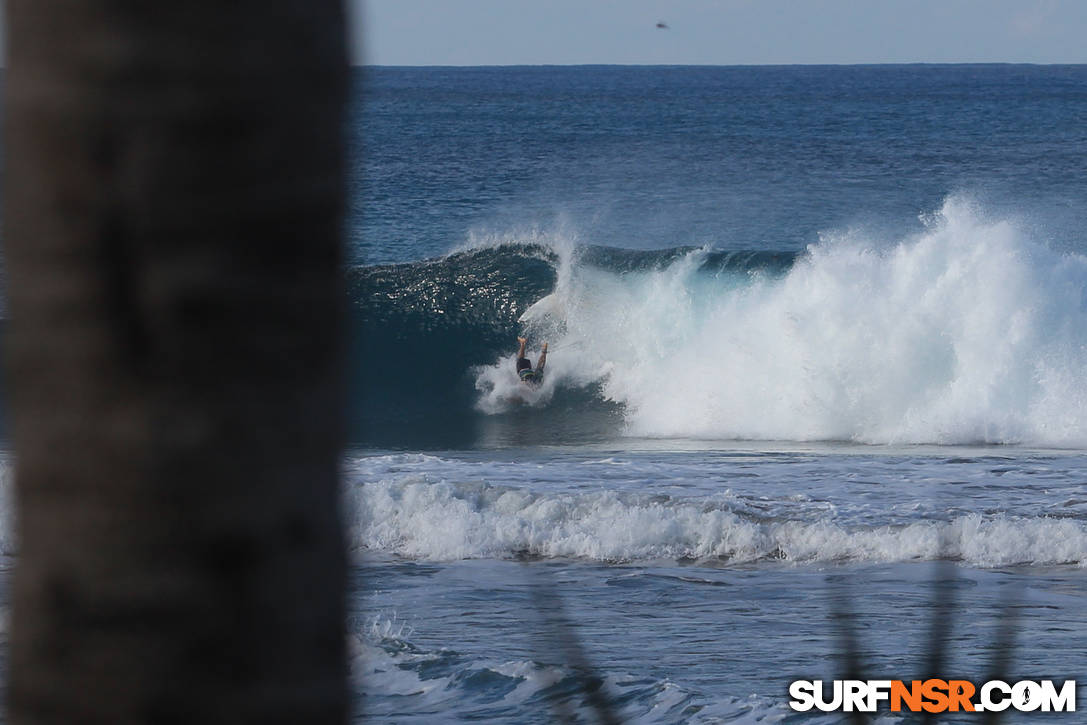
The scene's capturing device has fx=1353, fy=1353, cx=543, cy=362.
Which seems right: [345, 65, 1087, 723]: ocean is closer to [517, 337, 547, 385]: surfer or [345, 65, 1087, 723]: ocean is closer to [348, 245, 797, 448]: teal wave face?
[348, 245, 797, 448]: teal wave face

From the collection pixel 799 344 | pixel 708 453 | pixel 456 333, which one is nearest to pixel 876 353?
pixel 799 344

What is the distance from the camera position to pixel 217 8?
101 cm

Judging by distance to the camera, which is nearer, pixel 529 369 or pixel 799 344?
pixel 799 344

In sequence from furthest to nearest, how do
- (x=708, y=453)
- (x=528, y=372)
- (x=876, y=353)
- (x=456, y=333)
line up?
(x=456, y=333), (x=528, y=372), (x=876, y=353), (x=708, y=453)

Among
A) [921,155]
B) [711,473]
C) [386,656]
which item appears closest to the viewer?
[386,656]

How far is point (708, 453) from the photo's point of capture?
1455 centimetres

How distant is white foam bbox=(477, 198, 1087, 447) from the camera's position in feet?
52.9

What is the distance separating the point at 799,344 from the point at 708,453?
3.97 m

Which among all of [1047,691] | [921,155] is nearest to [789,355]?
[1047,691]

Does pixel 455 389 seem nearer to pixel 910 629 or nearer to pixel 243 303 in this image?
pixel 910 629

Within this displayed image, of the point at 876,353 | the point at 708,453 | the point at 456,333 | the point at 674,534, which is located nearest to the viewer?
the point at 674,534

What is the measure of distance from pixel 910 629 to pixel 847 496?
3902 millimetres

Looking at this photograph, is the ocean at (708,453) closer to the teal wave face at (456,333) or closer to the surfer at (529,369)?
the teal wave face at (456,333)

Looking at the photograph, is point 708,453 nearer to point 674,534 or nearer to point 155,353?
point 674,534
